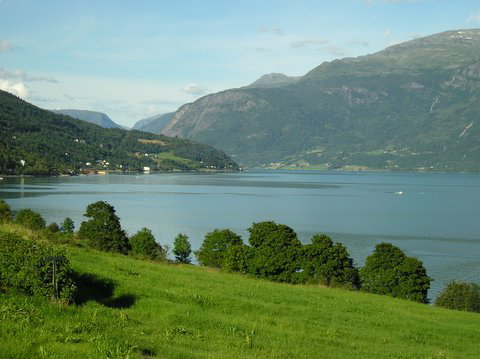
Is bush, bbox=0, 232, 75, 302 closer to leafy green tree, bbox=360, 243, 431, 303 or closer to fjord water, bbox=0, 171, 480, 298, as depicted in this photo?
leafy green tree, bbox=360, 243, 431, 303

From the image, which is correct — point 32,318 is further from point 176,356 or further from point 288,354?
point 288,354

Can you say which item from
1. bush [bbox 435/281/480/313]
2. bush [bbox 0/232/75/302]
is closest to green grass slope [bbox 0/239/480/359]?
bush [bbox 0/232/75/302]

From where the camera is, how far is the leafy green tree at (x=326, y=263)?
143 ft

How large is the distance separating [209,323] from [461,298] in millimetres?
33819

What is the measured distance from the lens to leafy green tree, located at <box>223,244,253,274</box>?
43.9 meters

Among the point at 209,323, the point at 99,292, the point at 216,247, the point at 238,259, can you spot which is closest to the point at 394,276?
the point at 238,259

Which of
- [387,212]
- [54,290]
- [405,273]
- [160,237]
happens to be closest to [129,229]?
[160,237]

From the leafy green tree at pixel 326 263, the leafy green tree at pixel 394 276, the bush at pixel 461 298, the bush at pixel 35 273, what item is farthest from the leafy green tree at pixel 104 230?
the bush at pixel 35 273

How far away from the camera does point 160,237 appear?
83.6m

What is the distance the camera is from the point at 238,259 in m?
44.8

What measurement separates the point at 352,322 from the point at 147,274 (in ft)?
24.6

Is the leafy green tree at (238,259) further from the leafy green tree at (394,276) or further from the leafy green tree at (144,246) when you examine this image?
the leafy green tree at (144,246)

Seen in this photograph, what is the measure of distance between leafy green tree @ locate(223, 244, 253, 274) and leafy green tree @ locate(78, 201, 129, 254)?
13377mm

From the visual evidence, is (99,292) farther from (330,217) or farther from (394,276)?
(330,217)
